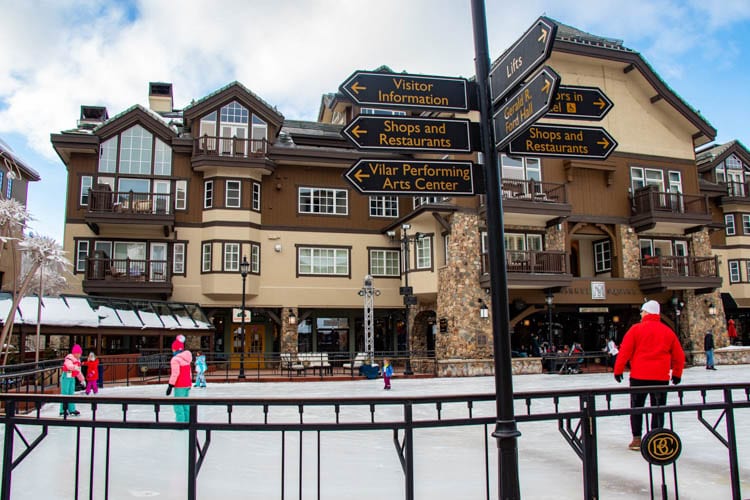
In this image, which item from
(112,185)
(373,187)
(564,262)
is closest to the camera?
(373,187)

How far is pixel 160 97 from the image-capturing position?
36.4m

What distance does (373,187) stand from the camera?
18.8 feet

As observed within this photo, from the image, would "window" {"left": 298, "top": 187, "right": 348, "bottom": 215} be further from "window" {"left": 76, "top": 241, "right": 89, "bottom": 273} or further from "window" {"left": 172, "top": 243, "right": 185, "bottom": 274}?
"window" {"left": 76, "top": 241, "right": 89, "bottom": 273}

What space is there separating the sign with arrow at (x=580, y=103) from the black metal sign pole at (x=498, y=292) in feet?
3.41

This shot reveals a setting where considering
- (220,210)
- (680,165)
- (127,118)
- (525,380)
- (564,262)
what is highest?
(127,118)

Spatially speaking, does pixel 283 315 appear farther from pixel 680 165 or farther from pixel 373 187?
pixel 373 187

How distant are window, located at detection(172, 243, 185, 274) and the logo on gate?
88.8ft

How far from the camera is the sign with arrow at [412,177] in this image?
5.64m

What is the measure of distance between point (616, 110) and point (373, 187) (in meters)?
29.2

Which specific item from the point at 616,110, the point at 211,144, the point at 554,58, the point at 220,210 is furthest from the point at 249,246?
the point at 616,110

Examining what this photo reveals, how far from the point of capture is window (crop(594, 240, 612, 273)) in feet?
101

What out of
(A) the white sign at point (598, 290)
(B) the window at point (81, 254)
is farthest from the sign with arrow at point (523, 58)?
(B) the window at point (81, 254)

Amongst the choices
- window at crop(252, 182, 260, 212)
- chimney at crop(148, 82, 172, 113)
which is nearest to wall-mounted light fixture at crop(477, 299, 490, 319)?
window at crop(252, 182, 260, 212)

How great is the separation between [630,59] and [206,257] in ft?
77.5
